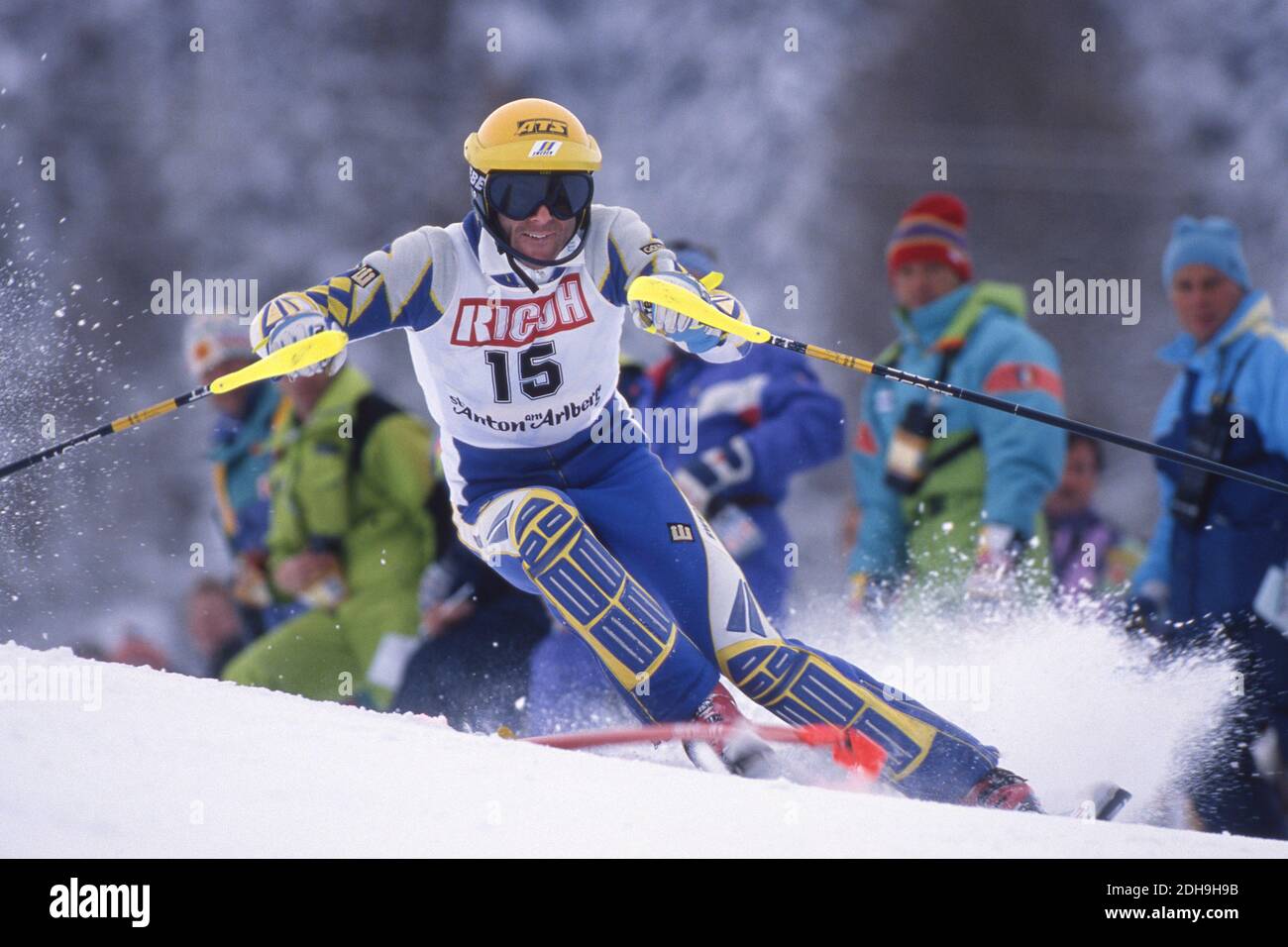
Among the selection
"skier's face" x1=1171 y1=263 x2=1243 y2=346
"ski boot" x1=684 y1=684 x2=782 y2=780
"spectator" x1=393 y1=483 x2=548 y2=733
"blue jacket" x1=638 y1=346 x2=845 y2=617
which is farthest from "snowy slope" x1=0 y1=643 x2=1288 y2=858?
"skier's face" x1=1171 y1=263 x2=1243 y2=346

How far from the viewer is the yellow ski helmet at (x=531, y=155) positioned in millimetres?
3604

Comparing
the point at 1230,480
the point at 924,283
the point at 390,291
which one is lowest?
the point at 1230,480

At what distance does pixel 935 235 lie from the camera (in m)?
5.23

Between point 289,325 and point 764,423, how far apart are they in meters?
1.86

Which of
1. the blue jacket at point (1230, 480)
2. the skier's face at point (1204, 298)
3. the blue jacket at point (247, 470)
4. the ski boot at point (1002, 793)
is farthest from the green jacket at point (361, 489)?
the skier's face at point (1204, 298)

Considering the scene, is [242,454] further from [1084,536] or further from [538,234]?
[1084,536]

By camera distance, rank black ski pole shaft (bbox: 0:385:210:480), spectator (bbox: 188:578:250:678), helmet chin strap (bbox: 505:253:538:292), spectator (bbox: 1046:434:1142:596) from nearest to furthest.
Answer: black ski pole shaft (bbox: 0:385:210:480) → helmet chin strap (bbox: 505:253:538:292) → spectator (bbox: 1046:434:1142:596) → spectator (bbox: 188:578:250:678)

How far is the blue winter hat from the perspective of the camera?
484cm

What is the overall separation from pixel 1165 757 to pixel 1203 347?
4.14 feet

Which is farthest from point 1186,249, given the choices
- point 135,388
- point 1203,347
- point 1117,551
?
point 135,388

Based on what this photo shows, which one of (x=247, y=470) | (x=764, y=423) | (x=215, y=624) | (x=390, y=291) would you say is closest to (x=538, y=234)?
(x=390, y=291)

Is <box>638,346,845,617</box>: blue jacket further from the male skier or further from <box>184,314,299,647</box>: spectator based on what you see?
<box>184,314,299,647</box>: spectator

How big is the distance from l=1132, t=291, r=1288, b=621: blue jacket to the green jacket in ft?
7.63

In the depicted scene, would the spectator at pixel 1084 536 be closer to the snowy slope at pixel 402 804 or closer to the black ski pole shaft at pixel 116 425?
the snowy slope at pixel 402 804
